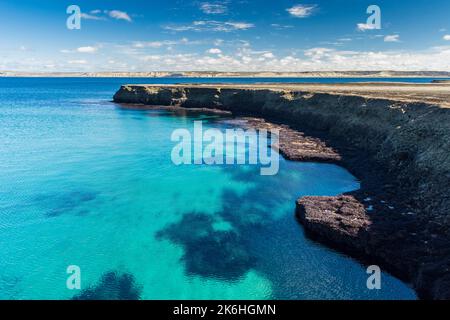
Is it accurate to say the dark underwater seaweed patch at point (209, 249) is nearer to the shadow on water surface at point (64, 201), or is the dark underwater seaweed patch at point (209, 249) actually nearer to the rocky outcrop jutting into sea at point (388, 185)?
the rocky outcrop jutting into sea at point (388, 185)

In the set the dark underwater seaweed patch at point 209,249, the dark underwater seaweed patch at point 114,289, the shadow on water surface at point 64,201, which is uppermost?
the shadow on water surface at point 64,201

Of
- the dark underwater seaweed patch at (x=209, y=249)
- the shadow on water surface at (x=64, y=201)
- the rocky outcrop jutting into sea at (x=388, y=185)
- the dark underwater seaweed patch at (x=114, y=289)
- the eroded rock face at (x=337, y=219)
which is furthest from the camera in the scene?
the shadow on water surface at (x=64, y=201)

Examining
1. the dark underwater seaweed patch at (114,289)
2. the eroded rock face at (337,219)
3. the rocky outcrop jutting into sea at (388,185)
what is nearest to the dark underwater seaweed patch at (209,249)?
the dark underwater seaweed patch at (114,289)

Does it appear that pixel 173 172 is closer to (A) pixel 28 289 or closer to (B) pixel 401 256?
(A) pixel 28 289

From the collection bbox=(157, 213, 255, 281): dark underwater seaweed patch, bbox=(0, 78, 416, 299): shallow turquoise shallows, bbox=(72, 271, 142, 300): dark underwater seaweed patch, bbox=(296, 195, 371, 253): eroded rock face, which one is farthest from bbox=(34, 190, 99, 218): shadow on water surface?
bbox=(296, 195, 371, 253): eroded rock face

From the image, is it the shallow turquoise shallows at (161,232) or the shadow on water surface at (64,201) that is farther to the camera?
the shadow on water surface at (64,201)

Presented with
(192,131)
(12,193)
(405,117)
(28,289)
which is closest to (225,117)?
(192,131)

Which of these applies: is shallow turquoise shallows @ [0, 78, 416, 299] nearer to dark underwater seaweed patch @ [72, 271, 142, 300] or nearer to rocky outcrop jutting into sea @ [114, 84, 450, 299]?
dark underwater seaweed patch @ [72, 271, 142, 300]
